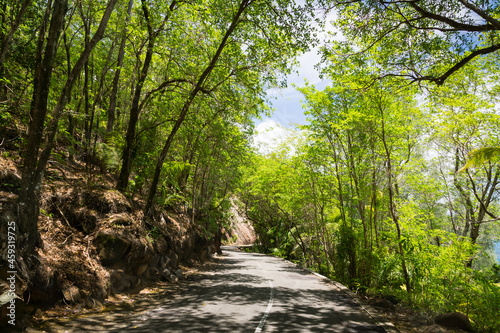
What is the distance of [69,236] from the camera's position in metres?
7.33

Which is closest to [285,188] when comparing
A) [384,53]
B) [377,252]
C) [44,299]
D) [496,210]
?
[377,252]

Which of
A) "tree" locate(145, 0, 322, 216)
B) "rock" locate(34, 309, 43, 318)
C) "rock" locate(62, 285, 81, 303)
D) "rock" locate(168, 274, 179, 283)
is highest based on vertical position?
"tree" locate(145, 0, 322, 216)

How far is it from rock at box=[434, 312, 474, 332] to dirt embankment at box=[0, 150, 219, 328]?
27.5 feet

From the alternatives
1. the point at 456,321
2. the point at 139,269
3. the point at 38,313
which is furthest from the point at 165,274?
the point at 456,321

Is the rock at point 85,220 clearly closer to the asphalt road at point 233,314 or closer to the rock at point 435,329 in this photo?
the asphalt road at point 233,314

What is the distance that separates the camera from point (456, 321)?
6805 mm

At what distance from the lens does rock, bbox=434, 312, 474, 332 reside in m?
6.66

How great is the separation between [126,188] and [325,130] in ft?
31.9

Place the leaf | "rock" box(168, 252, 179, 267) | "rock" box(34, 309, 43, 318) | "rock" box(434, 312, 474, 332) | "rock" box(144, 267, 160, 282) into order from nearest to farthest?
"rock" box(34, 309, 43, 318), "rock" box(434, 312, 474, 332), the leaf, "rock" box(144, 267, 160, 282), "rock" box(168, 252, 179, 267)

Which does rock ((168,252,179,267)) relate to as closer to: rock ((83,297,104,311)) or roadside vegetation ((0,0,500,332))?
roadside vegetation ((0,0,500,332))

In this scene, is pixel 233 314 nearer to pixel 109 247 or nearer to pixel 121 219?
pixel 109 247

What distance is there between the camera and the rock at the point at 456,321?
262 inches

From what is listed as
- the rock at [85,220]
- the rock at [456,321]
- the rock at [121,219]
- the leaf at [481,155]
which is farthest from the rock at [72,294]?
the leaf at [481,155]

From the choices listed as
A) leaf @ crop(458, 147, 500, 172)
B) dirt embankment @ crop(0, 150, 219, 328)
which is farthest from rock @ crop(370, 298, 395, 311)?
dirt embankment @ crop(0, 150, 219, 328)
